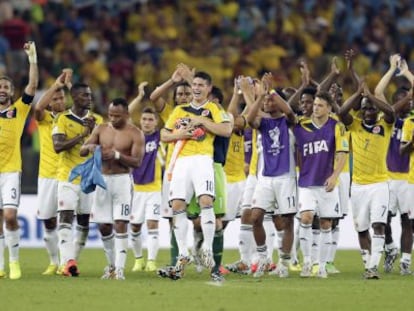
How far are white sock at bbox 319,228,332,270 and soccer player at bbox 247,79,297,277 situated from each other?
1.51ft

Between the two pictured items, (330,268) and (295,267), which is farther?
(295,267)

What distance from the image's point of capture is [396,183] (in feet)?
74.9

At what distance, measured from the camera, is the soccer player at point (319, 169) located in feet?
68.9

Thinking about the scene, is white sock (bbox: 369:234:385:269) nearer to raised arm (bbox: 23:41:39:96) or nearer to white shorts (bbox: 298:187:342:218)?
white shorts (bbox: 298:187:342:218)

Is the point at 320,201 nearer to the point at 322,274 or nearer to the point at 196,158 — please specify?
the point at 322,274

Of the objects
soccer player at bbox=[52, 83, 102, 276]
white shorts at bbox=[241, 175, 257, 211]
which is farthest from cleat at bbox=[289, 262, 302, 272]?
soccer player at bbox=[52, 83, 102, 276]

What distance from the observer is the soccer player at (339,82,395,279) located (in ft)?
68.4

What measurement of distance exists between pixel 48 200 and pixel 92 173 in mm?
2029

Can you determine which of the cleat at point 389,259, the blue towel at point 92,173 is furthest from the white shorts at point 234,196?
the blue towel at point 92,173

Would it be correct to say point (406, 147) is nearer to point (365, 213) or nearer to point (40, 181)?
point (365, 213)

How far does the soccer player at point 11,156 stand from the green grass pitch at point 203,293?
522mm

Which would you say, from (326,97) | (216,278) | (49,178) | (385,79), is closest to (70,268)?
(49,178)

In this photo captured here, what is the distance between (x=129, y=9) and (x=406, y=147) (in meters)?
14.8

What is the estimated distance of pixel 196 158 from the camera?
64.6 ft
